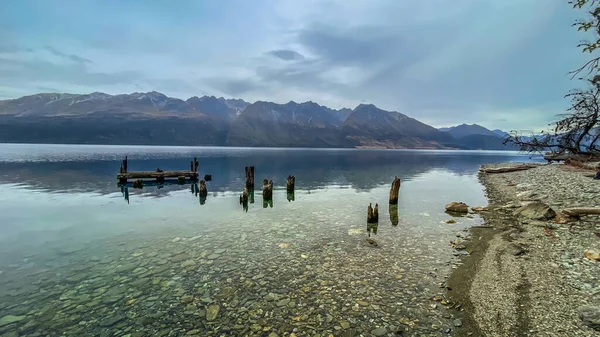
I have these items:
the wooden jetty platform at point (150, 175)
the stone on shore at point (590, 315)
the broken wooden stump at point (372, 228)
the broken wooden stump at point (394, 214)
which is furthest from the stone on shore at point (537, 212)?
the wooden jetty platform at point (150, 175)

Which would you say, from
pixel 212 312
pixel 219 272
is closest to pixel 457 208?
pixel 219 272

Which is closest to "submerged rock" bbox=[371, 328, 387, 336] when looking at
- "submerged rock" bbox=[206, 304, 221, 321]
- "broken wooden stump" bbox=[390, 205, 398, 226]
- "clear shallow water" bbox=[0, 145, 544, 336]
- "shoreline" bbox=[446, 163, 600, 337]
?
"clear shallow water" bbox=[0, 145, 544, 336]

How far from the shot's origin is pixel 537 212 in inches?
724

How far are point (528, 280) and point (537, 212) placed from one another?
459 inches

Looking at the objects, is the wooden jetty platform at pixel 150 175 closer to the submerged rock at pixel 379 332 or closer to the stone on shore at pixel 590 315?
the submerged rock at pixel 379 332

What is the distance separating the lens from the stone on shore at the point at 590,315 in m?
6.90

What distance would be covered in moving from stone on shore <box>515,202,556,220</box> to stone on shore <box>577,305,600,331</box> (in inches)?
504

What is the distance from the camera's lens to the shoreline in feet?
24.2

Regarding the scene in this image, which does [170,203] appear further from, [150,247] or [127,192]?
[150,247]

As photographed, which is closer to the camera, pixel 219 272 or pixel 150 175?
pixel 219 272

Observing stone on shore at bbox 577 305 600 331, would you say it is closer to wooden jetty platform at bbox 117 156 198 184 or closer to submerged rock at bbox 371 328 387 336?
submerged rock at bbox 371 328 387 336

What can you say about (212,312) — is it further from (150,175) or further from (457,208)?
(150,175)

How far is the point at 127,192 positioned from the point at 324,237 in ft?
99.6

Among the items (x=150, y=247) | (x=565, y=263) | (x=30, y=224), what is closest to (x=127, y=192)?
(x=30, y=224)
